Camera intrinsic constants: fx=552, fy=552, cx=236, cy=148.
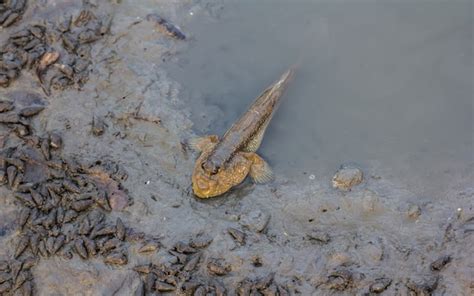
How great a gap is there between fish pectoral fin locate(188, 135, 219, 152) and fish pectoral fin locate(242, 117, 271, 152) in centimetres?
39

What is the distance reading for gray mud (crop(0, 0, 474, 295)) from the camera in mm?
6113

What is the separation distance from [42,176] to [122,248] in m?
1.44

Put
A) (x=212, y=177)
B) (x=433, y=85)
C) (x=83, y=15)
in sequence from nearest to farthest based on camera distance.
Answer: (x=212, y=177)
(x=433, y=85)
(x=83, y=15)

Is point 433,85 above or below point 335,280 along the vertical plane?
above

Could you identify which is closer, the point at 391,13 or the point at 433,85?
the point at 433,85

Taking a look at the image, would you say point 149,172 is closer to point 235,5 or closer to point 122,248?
point 122,248

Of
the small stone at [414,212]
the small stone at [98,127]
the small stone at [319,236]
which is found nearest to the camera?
the small stone at [319,236]

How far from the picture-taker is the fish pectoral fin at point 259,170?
22.1ft

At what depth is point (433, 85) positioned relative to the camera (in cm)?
754

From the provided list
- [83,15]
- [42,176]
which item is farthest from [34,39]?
[42,176]

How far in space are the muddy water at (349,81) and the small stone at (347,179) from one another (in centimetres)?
19

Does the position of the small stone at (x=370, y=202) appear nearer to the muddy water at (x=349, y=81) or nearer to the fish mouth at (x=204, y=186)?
the muddy water at (x=349, y=81)

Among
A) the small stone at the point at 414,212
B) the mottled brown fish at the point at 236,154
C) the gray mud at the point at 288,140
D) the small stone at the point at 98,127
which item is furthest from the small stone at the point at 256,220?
the small stone at the point at 98,127

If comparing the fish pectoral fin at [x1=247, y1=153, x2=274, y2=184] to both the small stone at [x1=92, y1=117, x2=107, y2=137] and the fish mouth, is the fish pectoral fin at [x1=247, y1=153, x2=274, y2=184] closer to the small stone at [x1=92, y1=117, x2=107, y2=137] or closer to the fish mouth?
the fish mouth
